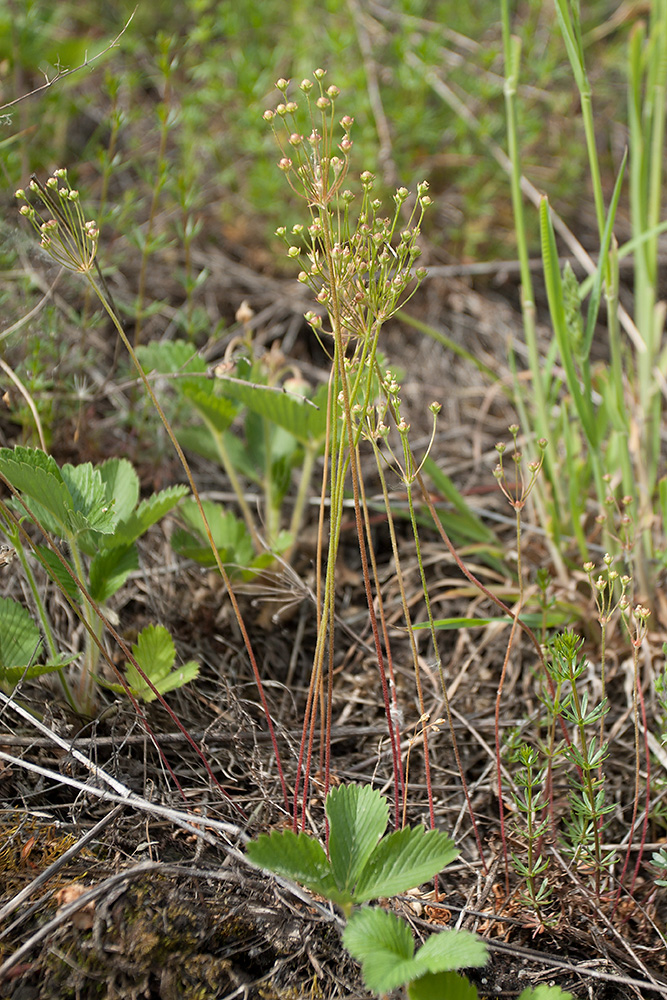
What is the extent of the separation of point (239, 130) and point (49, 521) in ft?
5.99

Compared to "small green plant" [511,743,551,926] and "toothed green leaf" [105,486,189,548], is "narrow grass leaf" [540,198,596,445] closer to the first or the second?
"small green plant" [511,743,551,926]

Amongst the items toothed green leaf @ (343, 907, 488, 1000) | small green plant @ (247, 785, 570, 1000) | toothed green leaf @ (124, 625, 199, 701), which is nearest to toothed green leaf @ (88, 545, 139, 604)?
toothed green leaf @ (124, 625, 199, 701)

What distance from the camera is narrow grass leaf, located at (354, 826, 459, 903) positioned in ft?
3.50

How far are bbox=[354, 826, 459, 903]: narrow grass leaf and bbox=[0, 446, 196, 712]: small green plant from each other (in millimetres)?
473

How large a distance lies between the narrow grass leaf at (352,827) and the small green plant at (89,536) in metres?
0.38

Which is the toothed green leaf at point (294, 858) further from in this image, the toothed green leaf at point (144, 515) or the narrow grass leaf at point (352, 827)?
the toothed green leaf at point (144, 515)

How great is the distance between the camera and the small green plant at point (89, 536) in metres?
1.31

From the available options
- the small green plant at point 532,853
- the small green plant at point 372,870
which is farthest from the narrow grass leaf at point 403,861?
the small green plant at point 532,853

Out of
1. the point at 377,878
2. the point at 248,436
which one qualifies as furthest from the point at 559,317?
the point at 377,878

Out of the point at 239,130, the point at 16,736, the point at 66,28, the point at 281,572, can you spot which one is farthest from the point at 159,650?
the point at 66,28

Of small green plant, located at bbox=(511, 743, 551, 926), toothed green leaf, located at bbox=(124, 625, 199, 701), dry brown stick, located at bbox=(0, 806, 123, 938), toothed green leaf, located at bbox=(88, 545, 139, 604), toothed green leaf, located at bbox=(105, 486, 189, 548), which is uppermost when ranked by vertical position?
toothed green leaf, located at bbox=(105, 486, 189, 548)

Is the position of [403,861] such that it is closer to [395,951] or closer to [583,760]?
[395,951]

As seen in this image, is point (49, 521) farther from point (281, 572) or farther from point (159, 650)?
point (281, 572)

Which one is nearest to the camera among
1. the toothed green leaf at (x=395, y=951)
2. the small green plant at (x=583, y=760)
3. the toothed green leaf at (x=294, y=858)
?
the toothed green leaf at (x=395, y=951)
